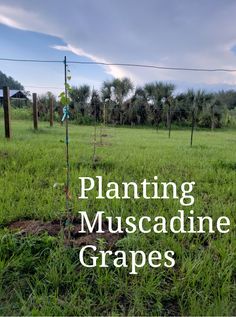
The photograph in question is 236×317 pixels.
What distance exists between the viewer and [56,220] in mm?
2256

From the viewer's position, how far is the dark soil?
1.91 m

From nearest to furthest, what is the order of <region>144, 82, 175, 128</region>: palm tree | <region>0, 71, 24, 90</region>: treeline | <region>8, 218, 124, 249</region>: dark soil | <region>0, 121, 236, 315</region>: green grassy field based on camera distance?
1. <region>0, 121, 236, 315</region>: green grassy field
2. <region>8, 218, 124, 249</region>: dark soil
3. <region>144, 82, 175, 128</region>: palm tree
4. <region>0, 71, 24, 90</region>: treeline

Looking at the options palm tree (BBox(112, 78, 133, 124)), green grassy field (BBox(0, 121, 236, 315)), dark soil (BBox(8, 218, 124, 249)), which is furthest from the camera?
palm tree (BBox(112, 78, 133, 124))

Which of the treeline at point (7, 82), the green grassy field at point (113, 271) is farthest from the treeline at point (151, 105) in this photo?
the treeline at point (7, 82)

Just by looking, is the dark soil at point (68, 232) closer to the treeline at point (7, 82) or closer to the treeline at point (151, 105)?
the treeline at point (151, 105)

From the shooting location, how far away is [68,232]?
6.18ft

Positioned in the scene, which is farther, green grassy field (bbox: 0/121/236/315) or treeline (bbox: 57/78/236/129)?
treeline (bbox: 57/78/236/129)

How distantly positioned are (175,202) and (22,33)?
183 inches

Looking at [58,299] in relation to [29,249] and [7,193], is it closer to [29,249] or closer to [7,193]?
[29,249]

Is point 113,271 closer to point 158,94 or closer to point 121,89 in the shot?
point 158,94

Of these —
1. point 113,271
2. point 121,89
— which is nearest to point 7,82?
point 121,89

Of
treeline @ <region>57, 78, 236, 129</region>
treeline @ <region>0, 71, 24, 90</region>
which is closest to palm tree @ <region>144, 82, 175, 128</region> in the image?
treeline @ <region>57, 78, 236, 129</region>

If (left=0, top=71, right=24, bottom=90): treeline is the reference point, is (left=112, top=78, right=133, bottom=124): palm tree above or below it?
below

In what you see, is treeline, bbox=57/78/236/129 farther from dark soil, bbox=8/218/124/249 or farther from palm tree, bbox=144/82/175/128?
dark soil, bbox=8/218/124/249
